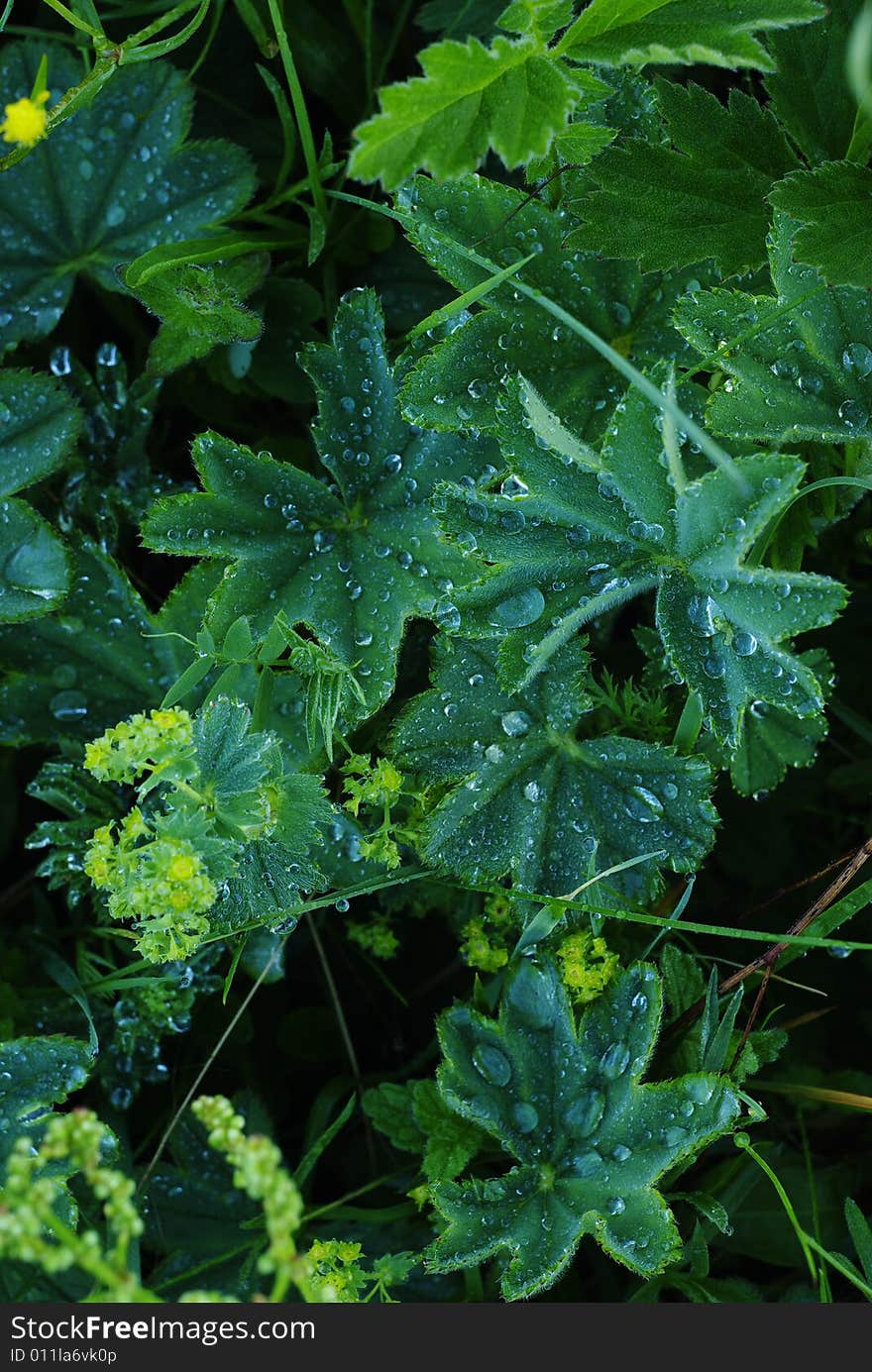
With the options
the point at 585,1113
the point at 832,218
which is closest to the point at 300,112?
the point at 832,218

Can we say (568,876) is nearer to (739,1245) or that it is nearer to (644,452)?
(644,452)

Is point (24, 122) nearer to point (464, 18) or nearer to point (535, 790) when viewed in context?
point (464, 18)

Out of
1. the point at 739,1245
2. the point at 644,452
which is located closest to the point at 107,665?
the point at 644,452

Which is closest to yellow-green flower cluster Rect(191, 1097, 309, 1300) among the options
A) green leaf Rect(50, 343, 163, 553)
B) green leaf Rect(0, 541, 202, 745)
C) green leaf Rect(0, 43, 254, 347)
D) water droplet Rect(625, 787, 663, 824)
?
water droplet Rect(625, 787, 663, 824)

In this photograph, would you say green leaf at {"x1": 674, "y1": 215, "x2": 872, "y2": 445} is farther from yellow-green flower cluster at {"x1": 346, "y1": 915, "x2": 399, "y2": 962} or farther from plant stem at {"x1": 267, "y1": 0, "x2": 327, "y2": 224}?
yellow-green flower cluster at {"x1": 346, "y1": 915, "x2": 399, "y2": 962}

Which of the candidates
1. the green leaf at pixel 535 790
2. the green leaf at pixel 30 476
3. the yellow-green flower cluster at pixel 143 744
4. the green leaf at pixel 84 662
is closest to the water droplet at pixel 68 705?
the green leaf at pixel 84 662

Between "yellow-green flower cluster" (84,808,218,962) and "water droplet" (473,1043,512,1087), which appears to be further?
"water droplet" (473,1043,512,1087)
